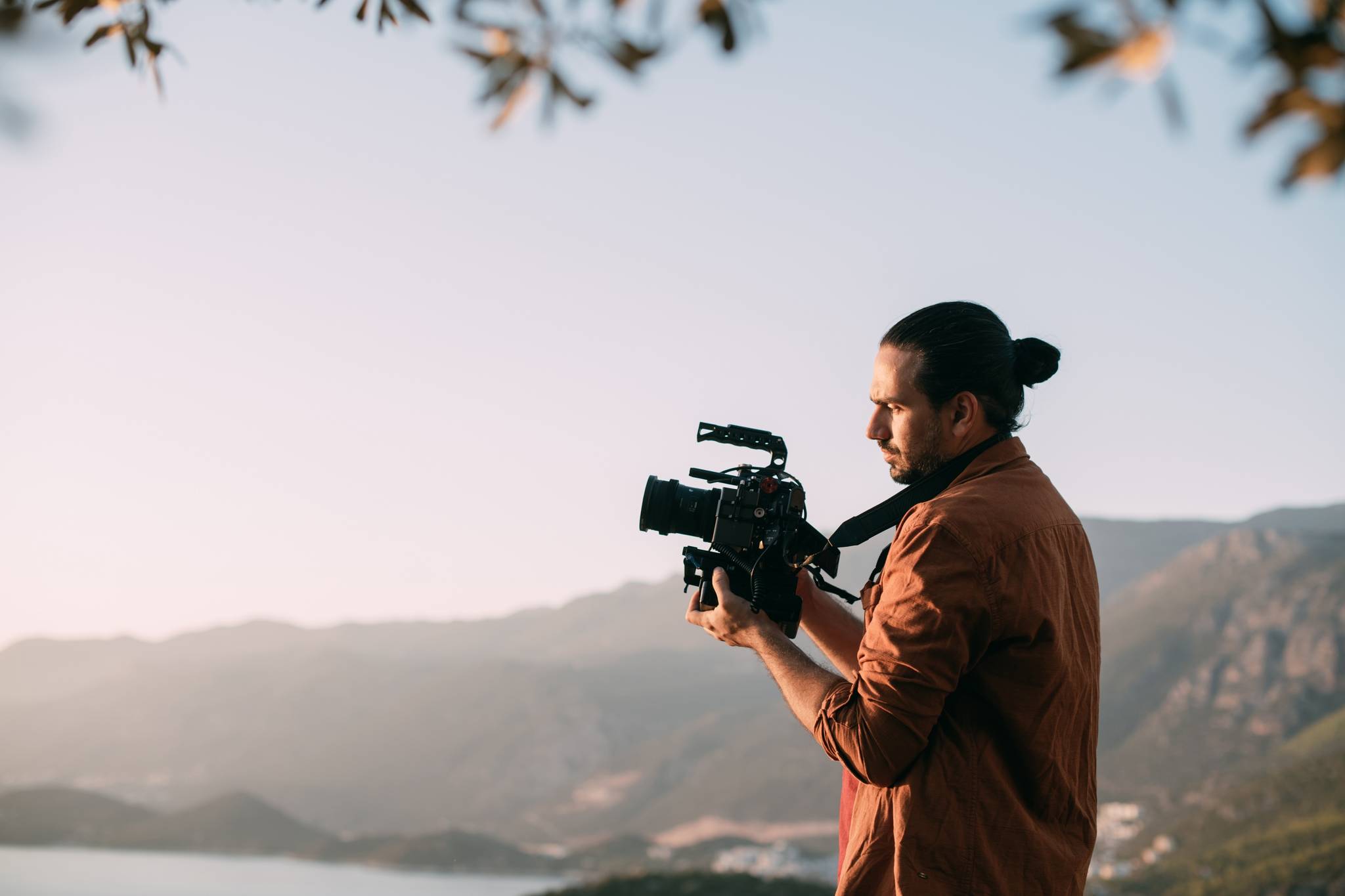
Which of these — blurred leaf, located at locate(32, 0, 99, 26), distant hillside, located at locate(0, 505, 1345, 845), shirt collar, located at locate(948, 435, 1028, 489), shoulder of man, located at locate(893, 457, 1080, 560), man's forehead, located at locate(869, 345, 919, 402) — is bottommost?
distant hillside, located at locate(0, 505, 1345, 845)

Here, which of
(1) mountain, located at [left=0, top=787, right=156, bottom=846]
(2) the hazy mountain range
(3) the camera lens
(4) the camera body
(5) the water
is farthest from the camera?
(2) the hazy mountain range

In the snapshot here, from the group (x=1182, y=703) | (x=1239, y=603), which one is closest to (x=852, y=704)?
(x=1182, y=703)

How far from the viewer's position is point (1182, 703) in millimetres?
50500

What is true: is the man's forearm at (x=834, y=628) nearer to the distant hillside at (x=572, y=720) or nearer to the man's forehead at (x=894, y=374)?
the man's forehead at (x=894, y=374)

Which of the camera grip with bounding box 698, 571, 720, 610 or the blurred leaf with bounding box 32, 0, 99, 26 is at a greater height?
the blurred leaf with bounding box 32, 0, 99, 26

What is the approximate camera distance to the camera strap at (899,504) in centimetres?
214

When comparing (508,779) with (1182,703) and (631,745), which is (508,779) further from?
(1182,703)

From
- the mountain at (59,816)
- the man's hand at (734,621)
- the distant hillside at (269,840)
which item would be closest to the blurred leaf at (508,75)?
the man's hand at (734,621)

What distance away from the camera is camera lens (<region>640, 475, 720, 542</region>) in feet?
8.32

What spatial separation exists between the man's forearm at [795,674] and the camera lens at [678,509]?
1.26 ft

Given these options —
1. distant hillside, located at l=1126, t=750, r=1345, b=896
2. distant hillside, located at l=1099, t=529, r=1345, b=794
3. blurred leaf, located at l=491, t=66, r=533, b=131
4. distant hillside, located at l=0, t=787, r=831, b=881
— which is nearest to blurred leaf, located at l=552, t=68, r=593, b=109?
blurred leaf, located at l=491, t=66, r=533, b=131

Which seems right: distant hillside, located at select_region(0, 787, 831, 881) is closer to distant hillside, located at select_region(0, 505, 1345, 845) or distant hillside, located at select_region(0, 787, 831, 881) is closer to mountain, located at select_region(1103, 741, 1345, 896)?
mountain, located at select_region(1103, 741, 1345, 896)

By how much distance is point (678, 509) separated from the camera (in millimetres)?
2553

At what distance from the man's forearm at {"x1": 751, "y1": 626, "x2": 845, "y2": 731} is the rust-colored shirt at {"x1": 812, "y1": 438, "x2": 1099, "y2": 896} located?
6cm
